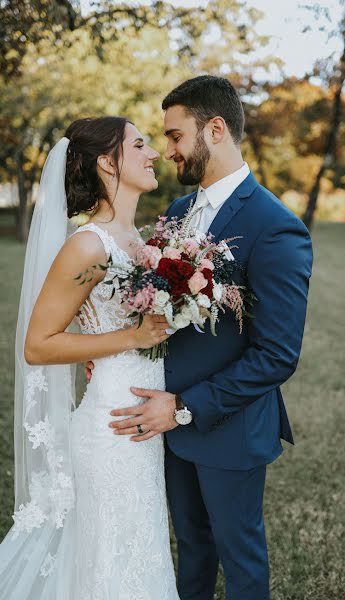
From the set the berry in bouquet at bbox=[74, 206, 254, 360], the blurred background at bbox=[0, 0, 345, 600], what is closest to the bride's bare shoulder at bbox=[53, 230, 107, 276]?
the berry in bouquet at bbox=[74, 206, 254, 360]

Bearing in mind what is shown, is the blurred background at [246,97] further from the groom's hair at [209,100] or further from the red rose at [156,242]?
the red rose at [156,242]

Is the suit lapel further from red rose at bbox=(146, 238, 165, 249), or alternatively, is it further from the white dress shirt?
red rose at bbox=(146, 238, 165, 249)

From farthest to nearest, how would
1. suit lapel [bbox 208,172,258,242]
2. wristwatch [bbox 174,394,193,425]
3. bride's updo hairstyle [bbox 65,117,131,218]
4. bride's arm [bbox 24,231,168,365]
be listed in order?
1. bride's updo hairstyle [bbox 65,117,131,218]
2. suit lapel [bbox 208,172,258,242]
3. wristwatch [bbox 174,394,193,425]
4. bride's arm [bbox 24,231,168,365]

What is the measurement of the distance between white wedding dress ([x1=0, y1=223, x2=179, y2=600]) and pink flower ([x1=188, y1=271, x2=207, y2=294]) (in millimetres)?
512

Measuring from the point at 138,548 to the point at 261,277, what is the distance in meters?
1.27

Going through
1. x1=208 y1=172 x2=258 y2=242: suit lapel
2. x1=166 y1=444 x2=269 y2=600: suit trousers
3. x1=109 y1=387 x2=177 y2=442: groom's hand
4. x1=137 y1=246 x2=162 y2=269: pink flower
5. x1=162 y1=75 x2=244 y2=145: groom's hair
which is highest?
x1=162 y1=75 x2=244 y2=145: groom's hair

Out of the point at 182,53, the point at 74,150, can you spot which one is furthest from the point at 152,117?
the point at 74,150

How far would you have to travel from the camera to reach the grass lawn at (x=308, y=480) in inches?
138

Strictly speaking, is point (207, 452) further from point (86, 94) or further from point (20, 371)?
point (86, 94)

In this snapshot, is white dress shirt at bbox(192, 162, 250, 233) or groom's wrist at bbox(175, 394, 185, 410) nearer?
groom's wrist at bbox(175, 394, 185, 410)

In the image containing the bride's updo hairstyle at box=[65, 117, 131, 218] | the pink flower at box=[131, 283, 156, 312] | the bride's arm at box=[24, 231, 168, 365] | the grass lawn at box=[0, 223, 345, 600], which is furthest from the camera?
the grass lawn at box=[0, 223, 345, 600]

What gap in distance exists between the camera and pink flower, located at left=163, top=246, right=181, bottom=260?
202 centimetres

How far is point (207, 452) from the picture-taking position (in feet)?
8.21

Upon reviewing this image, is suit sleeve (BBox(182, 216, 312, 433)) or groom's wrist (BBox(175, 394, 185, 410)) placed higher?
suit sleeve (BBox(182, 216, 312, 433))
